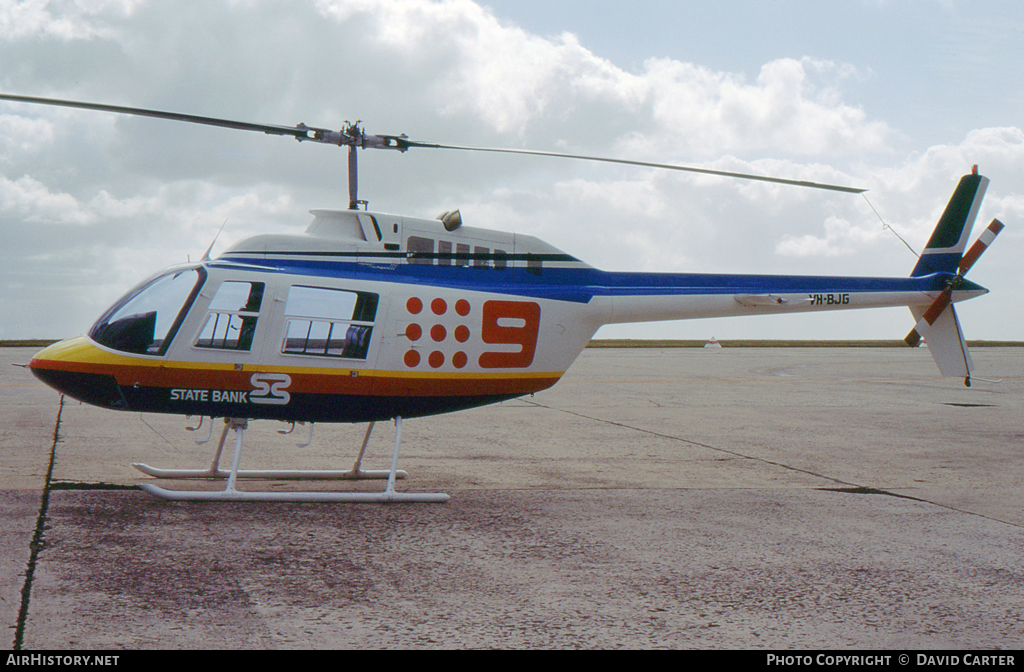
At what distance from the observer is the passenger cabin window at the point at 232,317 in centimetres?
802

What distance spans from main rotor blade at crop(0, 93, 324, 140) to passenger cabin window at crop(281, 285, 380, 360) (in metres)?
1.70

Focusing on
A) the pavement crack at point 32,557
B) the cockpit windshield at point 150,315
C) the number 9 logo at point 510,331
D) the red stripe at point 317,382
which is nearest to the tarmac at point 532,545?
the pavement crack at point 32,557

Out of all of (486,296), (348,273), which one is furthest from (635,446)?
(348,273)

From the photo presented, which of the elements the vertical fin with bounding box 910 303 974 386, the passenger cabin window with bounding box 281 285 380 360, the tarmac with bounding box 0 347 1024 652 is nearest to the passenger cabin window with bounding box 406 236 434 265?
the passenger cabin window with bounding box 281 285 380 360

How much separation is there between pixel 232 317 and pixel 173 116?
2.06m

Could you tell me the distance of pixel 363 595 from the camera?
5367mm

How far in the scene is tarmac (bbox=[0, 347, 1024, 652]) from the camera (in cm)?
483

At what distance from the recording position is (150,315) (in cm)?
798

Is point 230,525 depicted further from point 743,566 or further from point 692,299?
point 692,299

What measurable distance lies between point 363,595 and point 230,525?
2346mm

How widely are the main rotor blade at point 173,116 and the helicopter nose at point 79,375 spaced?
7.59 ft

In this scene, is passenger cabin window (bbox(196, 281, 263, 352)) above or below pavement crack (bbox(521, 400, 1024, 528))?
above

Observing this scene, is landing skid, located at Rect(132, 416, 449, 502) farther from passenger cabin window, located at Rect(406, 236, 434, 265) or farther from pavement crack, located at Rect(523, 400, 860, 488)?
pavement crack, located at Rect(523, 400, 860, 488)

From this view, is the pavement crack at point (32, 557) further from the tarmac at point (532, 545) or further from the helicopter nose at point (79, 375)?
the helicopter nose at point (79, 375)
